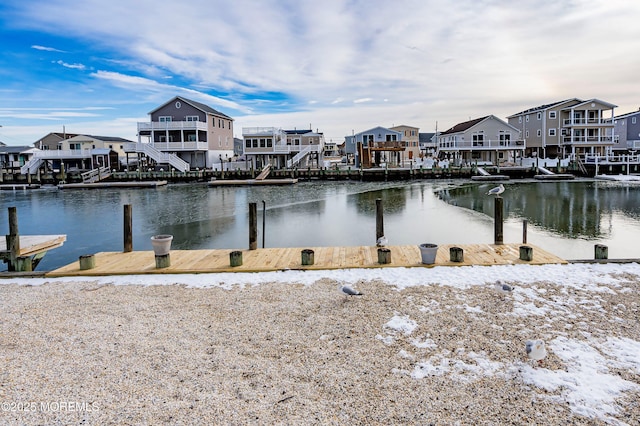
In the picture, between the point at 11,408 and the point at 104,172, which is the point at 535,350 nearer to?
the point at 11,408

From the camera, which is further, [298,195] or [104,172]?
Result: [104,172]

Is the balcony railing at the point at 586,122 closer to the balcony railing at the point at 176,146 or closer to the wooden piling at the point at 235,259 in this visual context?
the balcony railing at the point at 176,146

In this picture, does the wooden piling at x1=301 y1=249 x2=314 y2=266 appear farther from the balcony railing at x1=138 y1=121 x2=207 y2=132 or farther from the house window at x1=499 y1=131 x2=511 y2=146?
the house window at x1=499 y1=131 x2=511 y2=146

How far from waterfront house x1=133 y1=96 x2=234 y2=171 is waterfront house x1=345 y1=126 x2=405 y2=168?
18226mm

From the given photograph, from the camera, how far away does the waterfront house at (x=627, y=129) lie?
70.7 m

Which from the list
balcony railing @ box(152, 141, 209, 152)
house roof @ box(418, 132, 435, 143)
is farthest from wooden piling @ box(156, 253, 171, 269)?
house roof @ box(418, 132, 435, 143)

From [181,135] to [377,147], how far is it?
23.9 metres

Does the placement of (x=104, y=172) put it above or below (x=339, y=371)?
above

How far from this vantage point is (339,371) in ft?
18.3

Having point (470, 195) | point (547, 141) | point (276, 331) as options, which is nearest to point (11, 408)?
point (276, 331)

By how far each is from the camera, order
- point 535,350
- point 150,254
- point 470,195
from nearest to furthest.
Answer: point 535,350 → point 150,254 → point 470,195

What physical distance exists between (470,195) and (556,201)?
6627mm

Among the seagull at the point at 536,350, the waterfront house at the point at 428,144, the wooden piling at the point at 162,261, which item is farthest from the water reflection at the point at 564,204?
the waterfront house at the point at 428,144

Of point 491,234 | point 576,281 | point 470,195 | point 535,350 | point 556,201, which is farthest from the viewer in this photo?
point 470,195
